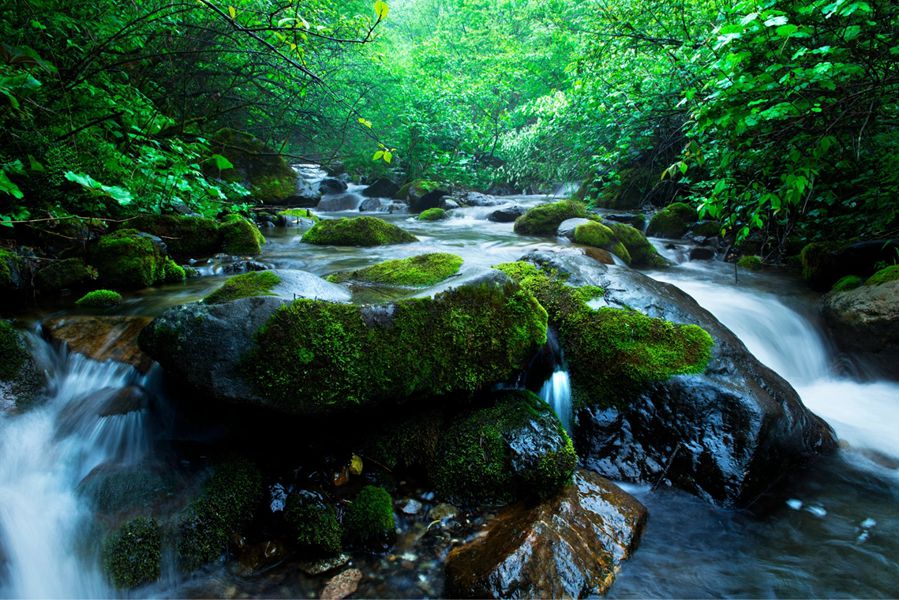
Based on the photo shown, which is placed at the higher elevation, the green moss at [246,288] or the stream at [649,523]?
the green moss at [246,288]

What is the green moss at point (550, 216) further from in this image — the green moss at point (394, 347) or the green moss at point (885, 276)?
the green moss at point (394, 347)

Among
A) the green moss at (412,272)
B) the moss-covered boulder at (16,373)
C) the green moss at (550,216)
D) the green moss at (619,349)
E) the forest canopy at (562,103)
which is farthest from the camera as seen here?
the green moss at (550,216)

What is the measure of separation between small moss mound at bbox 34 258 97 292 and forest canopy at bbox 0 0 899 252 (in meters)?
0.49

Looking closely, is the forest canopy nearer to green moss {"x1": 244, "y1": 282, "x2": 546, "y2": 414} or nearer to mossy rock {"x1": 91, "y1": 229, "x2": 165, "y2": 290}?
mossy rock {"x1": 91, "y1": 229, "x2": 165, "y2": 290}

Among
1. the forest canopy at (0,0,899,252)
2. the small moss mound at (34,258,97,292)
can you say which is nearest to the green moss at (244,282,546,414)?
the forest canopy at (0,0,899,252)

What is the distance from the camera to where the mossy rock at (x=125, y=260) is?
4.51m

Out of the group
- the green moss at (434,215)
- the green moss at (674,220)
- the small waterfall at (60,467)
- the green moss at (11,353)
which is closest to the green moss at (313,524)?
the small waterfall at (60,467)

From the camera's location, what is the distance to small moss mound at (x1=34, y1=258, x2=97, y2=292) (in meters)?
4.16

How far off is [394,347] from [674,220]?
9.21 metres

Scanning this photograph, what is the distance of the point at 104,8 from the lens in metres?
4.74

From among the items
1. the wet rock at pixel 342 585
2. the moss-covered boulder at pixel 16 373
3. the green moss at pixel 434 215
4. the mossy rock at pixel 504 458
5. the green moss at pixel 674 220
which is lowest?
the wet rock at pixel 342 585

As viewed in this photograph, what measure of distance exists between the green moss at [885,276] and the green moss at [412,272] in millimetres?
5073

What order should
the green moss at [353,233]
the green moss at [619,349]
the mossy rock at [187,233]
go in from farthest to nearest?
the green moss at [353,233] → the mossy rock at [187,233] → the green moss at [619,349]

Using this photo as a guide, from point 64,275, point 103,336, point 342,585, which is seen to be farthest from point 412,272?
point 64,275
